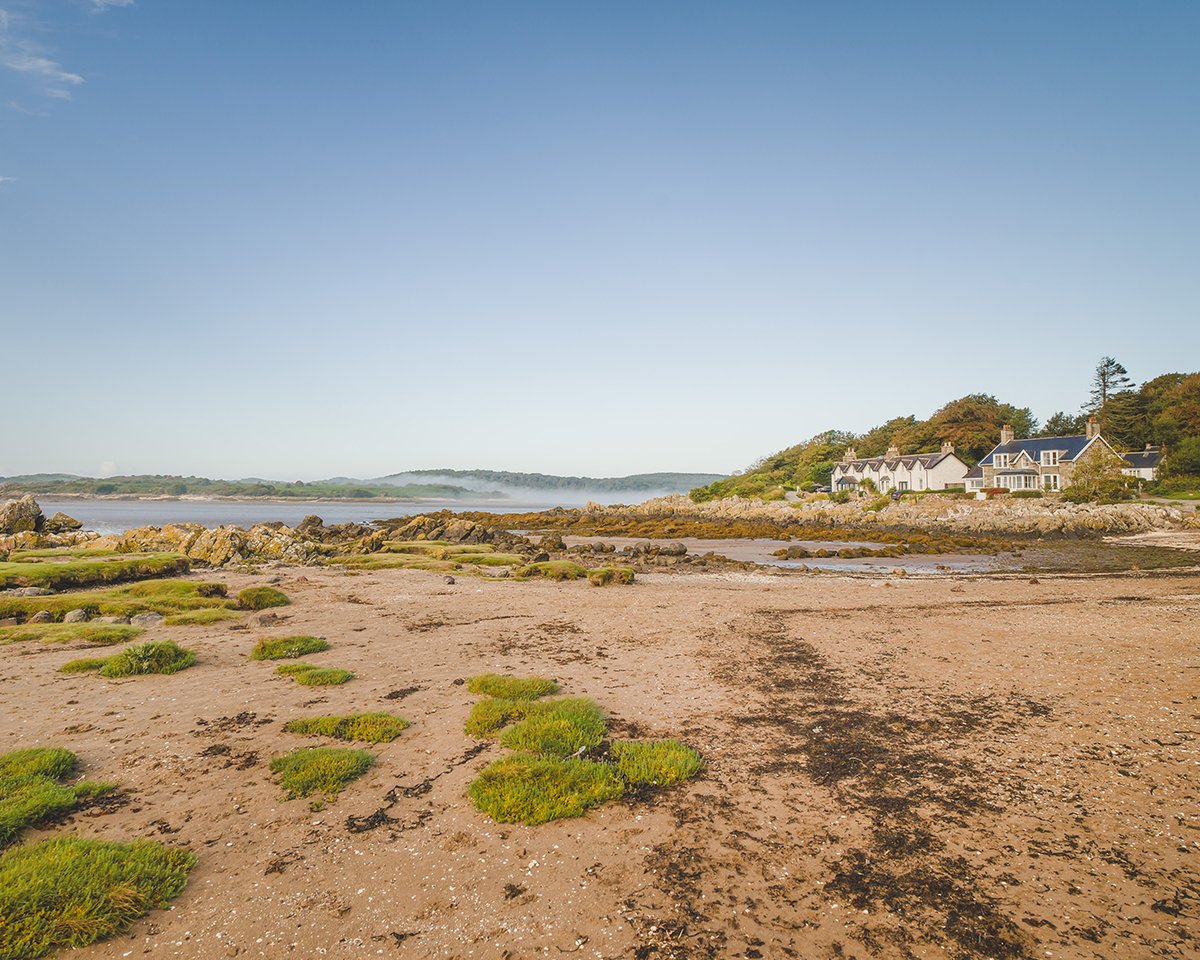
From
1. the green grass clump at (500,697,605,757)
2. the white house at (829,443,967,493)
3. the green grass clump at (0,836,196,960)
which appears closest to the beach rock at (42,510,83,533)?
the green grass clump at (0,836,196,960)

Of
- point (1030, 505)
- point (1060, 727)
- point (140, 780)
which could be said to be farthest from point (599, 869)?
point (1030, 505)

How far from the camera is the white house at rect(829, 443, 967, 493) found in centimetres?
9950

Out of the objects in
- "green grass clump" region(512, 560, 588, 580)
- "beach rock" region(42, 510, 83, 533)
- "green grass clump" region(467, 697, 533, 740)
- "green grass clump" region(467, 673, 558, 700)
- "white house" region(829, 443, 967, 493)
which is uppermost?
"white house" region(829, 443, 967, 493)

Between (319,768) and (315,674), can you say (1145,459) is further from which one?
(319,768)

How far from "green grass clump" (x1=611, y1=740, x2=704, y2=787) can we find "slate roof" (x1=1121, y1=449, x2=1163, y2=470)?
342 feet

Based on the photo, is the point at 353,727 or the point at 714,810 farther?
the point at 353,727

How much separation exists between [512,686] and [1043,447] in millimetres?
101605

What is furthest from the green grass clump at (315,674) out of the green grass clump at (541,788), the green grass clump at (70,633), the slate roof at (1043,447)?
the slate roof at (1043,447)

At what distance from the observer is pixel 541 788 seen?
762 centimetres

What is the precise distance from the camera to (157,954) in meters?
5.04

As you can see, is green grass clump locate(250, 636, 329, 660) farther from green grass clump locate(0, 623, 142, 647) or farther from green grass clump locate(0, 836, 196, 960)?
green grass clump locate(0, 836, 196, 960)

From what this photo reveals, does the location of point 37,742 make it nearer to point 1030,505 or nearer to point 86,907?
point 86,907

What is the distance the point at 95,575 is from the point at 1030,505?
275 feet

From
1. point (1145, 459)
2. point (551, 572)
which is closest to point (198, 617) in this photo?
point (551, 572)
